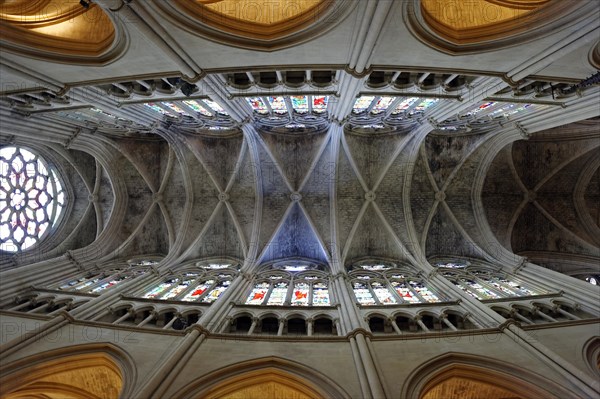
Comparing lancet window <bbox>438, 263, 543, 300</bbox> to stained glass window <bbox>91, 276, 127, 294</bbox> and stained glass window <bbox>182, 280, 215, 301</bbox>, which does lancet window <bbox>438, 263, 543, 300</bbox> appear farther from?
stained glass window <bbox>91, 276, 127, 294</bbox>

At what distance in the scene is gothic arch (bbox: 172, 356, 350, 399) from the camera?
6.54 m

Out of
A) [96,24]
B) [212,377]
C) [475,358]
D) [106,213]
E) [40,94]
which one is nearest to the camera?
[212,377]

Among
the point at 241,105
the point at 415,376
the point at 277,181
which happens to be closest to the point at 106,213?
the point at 277,181

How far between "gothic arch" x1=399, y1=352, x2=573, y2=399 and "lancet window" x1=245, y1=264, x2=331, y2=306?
4344 millimetres

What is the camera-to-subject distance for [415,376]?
6.84m

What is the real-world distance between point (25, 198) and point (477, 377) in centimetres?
1691

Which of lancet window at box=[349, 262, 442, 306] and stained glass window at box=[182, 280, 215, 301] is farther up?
stained glass window at box=[182, 280, 215, 301]

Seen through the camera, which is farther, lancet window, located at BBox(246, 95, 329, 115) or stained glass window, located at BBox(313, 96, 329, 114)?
stained glass window, located at BBox(313, 96, 329, 114)

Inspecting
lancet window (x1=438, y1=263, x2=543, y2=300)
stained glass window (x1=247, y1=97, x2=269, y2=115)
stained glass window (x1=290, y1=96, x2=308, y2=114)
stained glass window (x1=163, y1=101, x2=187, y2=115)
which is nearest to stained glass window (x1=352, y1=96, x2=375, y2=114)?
stained glass window (x1=290, y1=96, x2=308, y2=114)

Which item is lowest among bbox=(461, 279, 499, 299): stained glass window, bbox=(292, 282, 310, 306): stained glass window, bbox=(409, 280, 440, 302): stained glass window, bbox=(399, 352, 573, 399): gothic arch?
bbox=(399, 352, 573, 399): gothic arch

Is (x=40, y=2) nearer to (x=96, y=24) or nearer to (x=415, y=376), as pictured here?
(x=96, y=24)

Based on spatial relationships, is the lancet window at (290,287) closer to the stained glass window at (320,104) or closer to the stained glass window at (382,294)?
the stained glass window at (382,294)

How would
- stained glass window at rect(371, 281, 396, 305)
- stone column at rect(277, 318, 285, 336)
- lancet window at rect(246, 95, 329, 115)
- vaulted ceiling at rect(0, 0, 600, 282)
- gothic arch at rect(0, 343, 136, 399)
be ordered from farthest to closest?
1. vaulted ceiling at rect(0, 0, 600, 282)
2. lancet window at rect(246, 95, 329, 115)
3. stained glass window at rect(371, 281, 396, 305)
4. stone column at rect(277, 318, 285, 336)
5. gothic arch at rect(0, 343, 136, 399)

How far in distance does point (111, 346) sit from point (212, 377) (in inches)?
100.0
